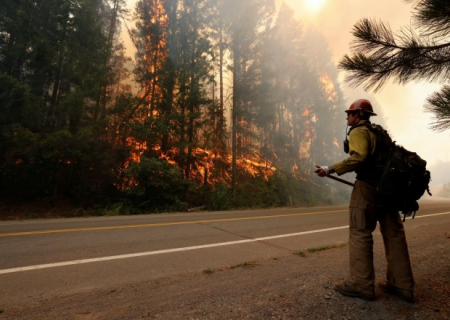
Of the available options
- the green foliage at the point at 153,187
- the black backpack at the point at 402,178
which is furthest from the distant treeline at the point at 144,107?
the black backpack at the point at 402,178

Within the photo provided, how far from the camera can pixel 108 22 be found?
22.0 meters

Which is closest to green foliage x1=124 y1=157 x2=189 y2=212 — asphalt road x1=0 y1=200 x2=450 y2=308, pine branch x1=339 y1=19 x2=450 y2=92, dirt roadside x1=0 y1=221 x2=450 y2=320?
asphalt road x1=0 y1=200 x2=450 y2=308

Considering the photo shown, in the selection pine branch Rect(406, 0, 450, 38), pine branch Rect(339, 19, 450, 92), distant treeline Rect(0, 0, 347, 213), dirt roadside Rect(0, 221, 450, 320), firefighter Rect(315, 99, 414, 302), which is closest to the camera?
dirt roadside Rect(0, 221, 450, 320)

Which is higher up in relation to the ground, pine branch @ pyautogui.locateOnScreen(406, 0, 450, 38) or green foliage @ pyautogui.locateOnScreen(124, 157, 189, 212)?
pine branch @ pyautogui.locateOnScreen(406, 0, 450, 38)

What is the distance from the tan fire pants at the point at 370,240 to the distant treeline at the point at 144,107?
11.2 meters

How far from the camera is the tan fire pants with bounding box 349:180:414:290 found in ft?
8.56

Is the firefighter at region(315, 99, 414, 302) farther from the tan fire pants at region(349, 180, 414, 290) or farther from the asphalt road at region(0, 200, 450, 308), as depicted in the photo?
the asphalt road at region(0, 200, 450, 308)

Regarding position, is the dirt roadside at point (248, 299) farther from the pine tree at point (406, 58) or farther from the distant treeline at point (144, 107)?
the distant treeline at point (144, 107)

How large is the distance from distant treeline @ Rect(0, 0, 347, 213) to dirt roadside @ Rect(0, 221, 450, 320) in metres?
10.0

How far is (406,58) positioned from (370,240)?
9.28 ft

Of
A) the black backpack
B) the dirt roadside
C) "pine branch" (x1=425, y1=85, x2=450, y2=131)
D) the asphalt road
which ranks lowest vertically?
the dirt roadside

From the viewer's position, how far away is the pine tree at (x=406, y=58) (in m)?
3.43

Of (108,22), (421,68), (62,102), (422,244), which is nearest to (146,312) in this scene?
(421,68)

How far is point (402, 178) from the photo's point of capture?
2447mm
